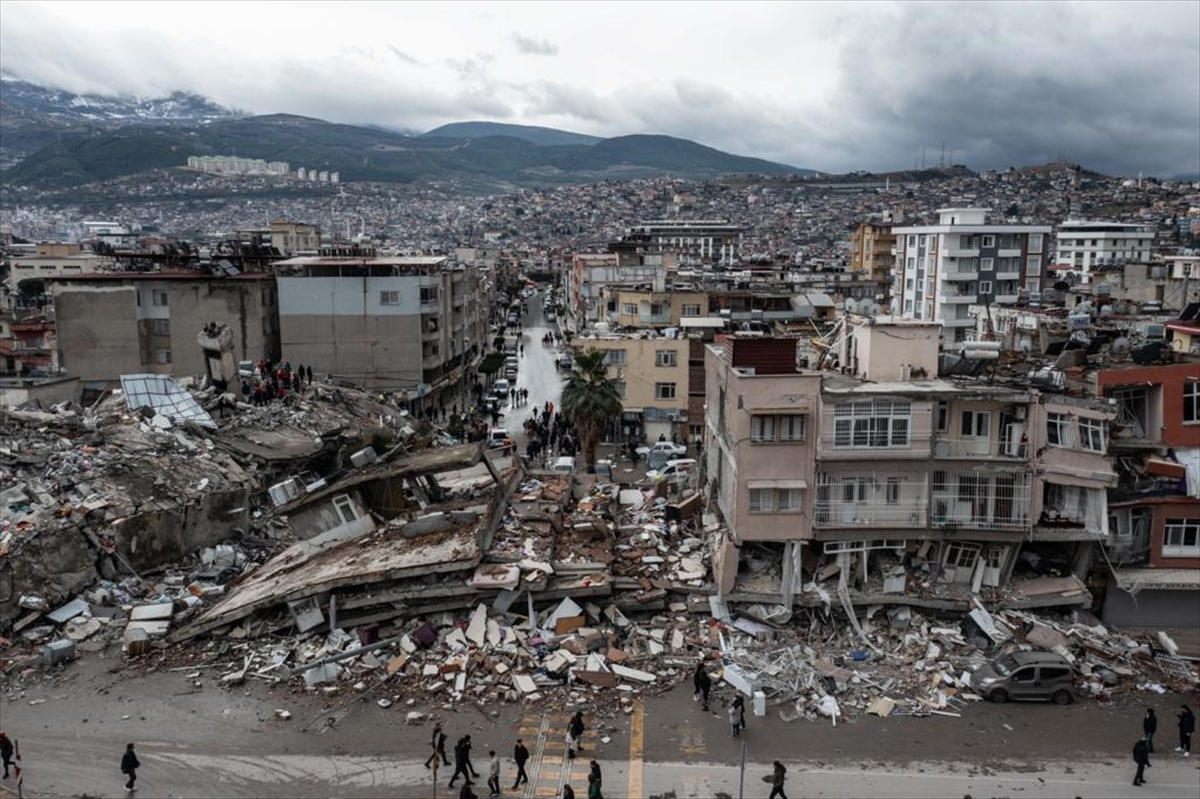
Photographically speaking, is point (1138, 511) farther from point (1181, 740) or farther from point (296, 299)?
point (296, 299)

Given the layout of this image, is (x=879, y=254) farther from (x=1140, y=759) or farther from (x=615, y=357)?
(x=1140, y=759)

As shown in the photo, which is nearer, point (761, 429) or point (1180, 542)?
point (761, 429)

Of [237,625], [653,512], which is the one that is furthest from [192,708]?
[653,512]

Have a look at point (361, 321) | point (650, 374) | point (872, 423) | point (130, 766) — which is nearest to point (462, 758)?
point (130, 766)

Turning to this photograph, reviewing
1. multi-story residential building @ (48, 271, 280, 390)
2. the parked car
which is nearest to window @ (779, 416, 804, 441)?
the parked car

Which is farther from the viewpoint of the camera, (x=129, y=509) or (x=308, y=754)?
(x=129, y=509)

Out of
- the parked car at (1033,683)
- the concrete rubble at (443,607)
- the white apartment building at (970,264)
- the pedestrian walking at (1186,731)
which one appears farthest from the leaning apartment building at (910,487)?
the white apartment building at (970,264)
